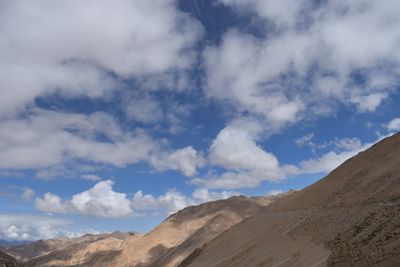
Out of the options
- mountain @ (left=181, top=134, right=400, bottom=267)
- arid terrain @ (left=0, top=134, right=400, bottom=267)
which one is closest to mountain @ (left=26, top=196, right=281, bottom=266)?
mountain @ (left=181, top=134, right=400, bottom=267)

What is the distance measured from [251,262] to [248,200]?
10475 cm

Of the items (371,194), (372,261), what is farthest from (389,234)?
(371,194)

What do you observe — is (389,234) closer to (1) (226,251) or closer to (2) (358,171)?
(2) (358,171)

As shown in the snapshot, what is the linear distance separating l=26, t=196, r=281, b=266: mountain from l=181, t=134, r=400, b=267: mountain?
61380 millimetres

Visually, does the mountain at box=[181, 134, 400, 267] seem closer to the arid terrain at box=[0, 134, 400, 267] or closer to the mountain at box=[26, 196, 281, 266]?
the arid terrain at box=[0, 134, 400, 267]

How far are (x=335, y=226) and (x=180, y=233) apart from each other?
11365cm

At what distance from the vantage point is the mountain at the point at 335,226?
952 inches

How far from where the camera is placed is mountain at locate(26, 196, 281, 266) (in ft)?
400

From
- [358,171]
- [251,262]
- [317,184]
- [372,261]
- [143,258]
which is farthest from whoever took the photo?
[143,258]

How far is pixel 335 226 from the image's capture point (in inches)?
1272

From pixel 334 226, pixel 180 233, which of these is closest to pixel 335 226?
pixel 334 226

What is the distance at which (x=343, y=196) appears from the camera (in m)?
40.1

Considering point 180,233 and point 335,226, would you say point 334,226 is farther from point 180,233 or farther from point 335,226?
point 180,233

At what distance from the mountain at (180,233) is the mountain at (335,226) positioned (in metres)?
61.4
